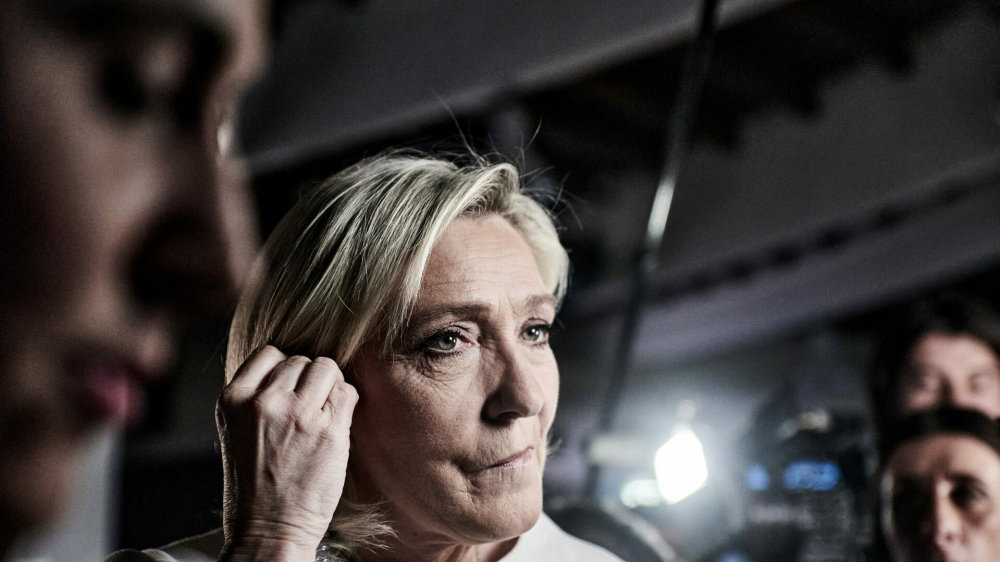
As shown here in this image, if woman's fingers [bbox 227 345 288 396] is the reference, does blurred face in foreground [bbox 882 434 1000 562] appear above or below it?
above

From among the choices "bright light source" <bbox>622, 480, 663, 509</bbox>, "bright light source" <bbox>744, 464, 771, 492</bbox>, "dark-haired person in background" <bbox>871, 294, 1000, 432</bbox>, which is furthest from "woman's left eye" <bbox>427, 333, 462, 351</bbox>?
"bright light source" <bbox>622, 480, 663, 509</bbox>

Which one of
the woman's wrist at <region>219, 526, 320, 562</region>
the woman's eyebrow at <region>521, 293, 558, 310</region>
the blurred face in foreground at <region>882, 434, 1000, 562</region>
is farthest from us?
the blurred face in foreground at <region>882, 434, 1000, 562</region>

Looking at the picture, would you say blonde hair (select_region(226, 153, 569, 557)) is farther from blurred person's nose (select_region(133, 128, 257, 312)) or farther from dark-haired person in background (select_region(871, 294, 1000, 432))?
dark-haired person in background (select_region(871, 294, 1000, 432))

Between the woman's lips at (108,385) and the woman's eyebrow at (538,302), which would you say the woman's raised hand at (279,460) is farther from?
the woman's lips at (108,385)

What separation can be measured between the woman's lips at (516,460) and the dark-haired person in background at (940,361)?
854 millimetres

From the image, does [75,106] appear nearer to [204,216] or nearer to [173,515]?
[204,216]

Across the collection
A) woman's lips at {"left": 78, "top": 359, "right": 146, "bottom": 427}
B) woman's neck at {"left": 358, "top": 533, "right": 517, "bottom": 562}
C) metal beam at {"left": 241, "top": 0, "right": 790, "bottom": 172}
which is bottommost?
woman's lips at {"left": 78, "top": 359, "right": 146, "bottom": 427}

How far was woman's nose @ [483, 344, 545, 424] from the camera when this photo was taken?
0.90 meters

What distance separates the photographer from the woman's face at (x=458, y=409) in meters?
0.90

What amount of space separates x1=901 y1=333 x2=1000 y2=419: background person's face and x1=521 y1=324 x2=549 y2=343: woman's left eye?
2.62 ft

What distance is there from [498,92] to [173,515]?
80.0 inches

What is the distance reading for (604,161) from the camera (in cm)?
418

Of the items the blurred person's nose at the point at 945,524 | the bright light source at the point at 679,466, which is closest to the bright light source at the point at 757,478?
the bright light source at the point at 679,466

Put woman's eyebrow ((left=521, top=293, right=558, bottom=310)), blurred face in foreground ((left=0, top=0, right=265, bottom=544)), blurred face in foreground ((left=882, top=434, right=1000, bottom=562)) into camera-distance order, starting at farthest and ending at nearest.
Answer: blurred face in foreground ((left=882, top=434, right=1000, bottom=562))
woman's eyebrow ((left=521, top=293, right=558, bottom=310))
blurred face in foreground ((left=0, top=0, right=265, bottom=544))
